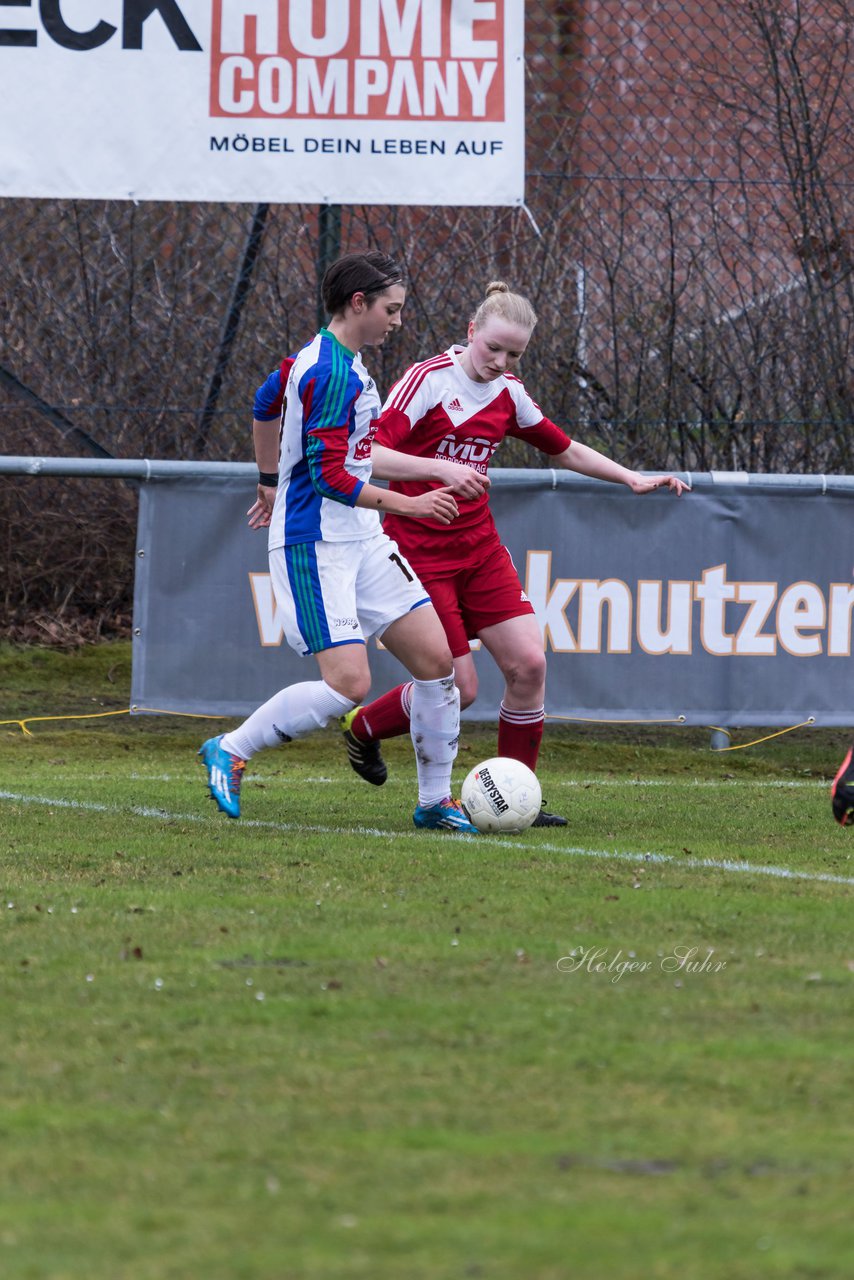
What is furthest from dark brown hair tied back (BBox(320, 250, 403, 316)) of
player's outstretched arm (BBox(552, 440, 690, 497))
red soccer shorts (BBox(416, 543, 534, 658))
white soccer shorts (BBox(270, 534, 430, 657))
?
player's outstretched arm (BBox(552, 440, 690, 497))

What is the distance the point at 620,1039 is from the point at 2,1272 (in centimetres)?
143

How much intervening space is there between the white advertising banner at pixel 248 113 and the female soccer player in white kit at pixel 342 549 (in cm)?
330

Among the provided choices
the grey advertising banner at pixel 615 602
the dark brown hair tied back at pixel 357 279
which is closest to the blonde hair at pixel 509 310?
the dark brown hair tied back at pixel 357 279

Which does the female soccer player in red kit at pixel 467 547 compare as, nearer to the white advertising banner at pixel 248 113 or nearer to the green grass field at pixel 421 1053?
the green grass field at pixel 421 1053

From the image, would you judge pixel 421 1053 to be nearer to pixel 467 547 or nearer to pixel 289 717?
pixel 289 717

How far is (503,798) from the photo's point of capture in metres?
6.32

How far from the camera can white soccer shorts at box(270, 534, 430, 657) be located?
6.14 meters

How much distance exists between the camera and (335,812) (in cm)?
685

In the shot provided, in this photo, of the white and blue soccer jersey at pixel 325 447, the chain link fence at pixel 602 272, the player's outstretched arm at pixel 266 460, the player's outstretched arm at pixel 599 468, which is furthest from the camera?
the chain link fence at pixel 602 272

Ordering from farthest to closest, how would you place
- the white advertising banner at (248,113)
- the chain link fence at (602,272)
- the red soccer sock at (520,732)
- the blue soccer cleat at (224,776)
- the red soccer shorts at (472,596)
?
the chain link fence at (602,272) → the white advertising banner at (248,113) → the red soccer sock at (520,732) → the red soccer shorts at (472,596) → the blue soccer cleat at (224,776)

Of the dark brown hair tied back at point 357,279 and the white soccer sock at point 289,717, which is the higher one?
the dark brown hair tied back at point 357,279

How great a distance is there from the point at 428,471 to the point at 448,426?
51 centimetres

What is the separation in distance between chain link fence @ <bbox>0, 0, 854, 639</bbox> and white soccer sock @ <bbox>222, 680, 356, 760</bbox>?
3870 millimetres

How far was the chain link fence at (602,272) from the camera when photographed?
9.80 m
